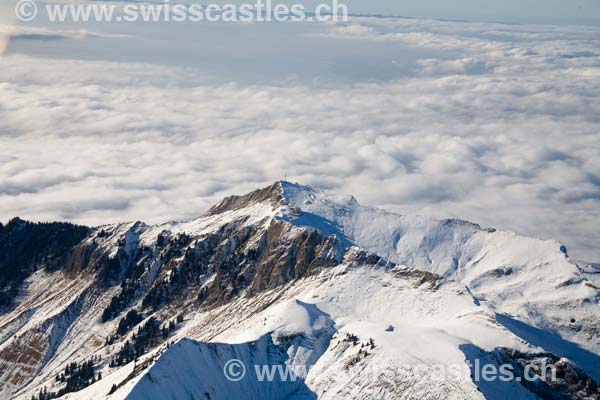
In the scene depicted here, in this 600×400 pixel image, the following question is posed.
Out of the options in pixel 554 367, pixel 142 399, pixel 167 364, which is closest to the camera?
pixel 142 399

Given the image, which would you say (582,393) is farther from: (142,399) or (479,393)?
(142,399)

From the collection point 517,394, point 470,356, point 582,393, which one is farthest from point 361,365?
point 582,393

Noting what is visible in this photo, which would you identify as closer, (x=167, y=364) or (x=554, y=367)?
(x=167, y=364)

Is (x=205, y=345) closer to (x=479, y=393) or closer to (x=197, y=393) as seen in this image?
(x=197, y=393)

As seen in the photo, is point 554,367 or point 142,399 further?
point 554,367

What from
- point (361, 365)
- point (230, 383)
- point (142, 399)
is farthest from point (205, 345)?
point (361, 365)

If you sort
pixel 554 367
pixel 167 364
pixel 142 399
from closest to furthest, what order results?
1. pixel 142 399
2. pixel 167 364
3. pixel 554 367

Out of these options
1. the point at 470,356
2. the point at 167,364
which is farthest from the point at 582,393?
the point at 167,364

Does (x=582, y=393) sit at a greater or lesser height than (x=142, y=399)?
lesser
